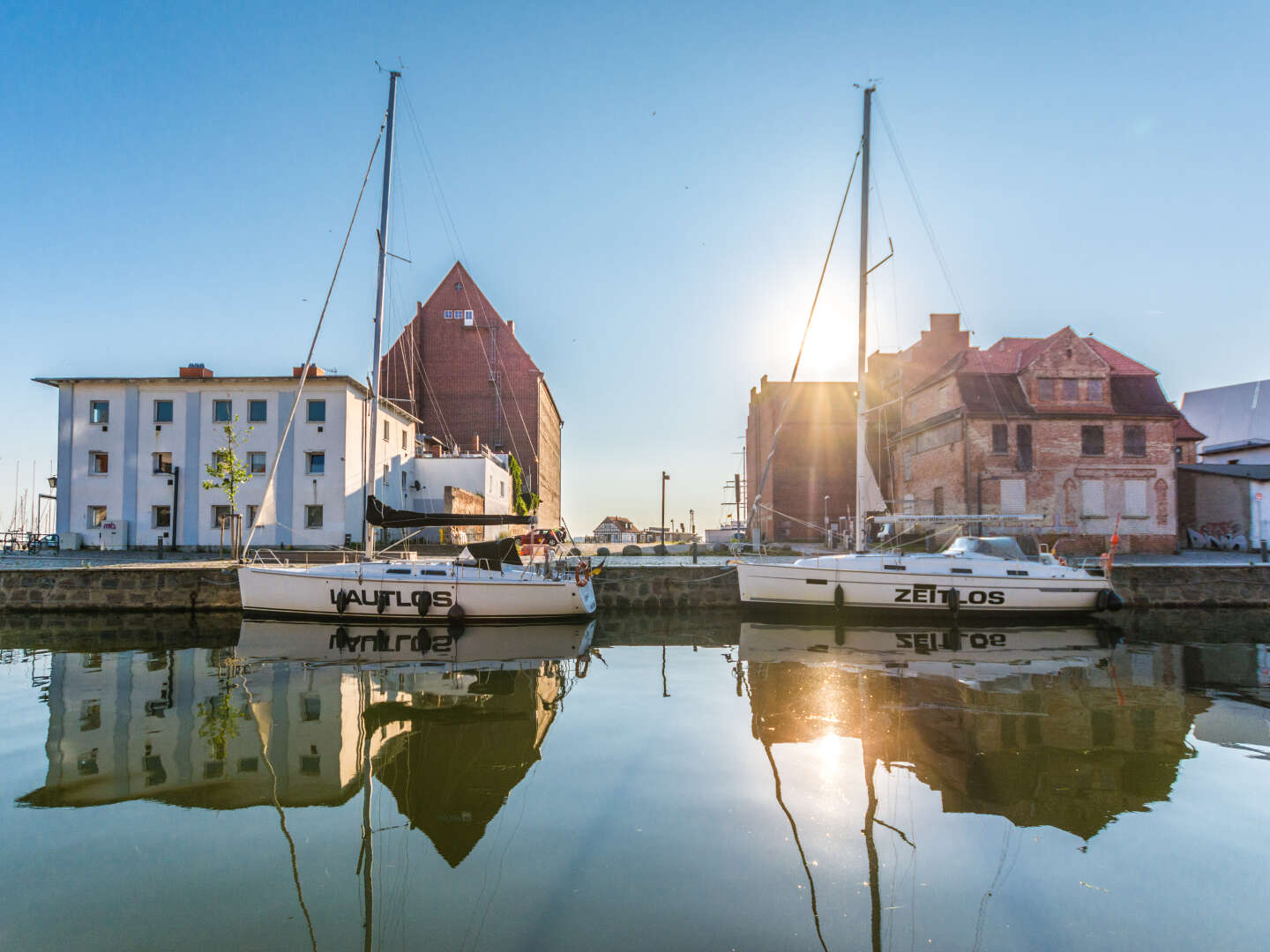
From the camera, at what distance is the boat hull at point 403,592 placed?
16891 mm

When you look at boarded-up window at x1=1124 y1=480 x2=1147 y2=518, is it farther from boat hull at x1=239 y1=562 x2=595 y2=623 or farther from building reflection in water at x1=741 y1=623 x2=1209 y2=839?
boat hull at x1=239 y1=562 x2=595 y2=623

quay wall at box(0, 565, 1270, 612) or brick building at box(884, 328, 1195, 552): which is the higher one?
brick building at box(884, 328, 1195, 552)

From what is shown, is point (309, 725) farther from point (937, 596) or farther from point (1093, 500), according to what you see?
point (1093, 500)

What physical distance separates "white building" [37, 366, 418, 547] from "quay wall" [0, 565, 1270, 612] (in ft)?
33.1

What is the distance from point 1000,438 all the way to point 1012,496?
2654 mm

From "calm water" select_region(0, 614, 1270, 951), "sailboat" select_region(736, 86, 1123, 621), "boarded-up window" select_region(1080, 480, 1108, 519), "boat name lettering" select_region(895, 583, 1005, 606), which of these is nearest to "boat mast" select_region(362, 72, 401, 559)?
"calm water" select_region(0, 614, 1270, 951)

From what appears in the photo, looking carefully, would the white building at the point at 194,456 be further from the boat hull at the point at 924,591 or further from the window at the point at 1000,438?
the window at the point at 1000,438

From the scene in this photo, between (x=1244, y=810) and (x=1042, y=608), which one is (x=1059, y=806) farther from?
(x=1042, y=608)

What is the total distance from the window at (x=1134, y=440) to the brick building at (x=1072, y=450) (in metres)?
0.04

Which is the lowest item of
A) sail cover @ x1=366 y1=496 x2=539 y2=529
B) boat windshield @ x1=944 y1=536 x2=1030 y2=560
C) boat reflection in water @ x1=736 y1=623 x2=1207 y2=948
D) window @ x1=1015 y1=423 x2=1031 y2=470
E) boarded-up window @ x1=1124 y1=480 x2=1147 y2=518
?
boat reflection in water @ x1=736 y1=623 x2=1207 y2=948

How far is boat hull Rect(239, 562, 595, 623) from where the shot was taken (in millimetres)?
16891

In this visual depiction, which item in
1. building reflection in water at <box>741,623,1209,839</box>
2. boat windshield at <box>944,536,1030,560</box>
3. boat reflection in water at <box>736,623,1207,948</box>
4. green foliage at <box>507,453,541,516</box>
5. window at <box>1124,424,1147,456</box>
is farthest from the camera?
green foliage at <box>507,453,541,516</box>

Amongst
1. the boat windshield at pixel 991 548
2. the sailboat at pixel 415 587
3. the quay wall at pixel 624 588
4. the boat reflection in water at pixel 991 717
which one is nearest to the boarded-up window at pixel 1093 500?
the quay wall at pixel 624 588

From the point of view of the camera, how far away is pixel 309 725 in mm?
8562
